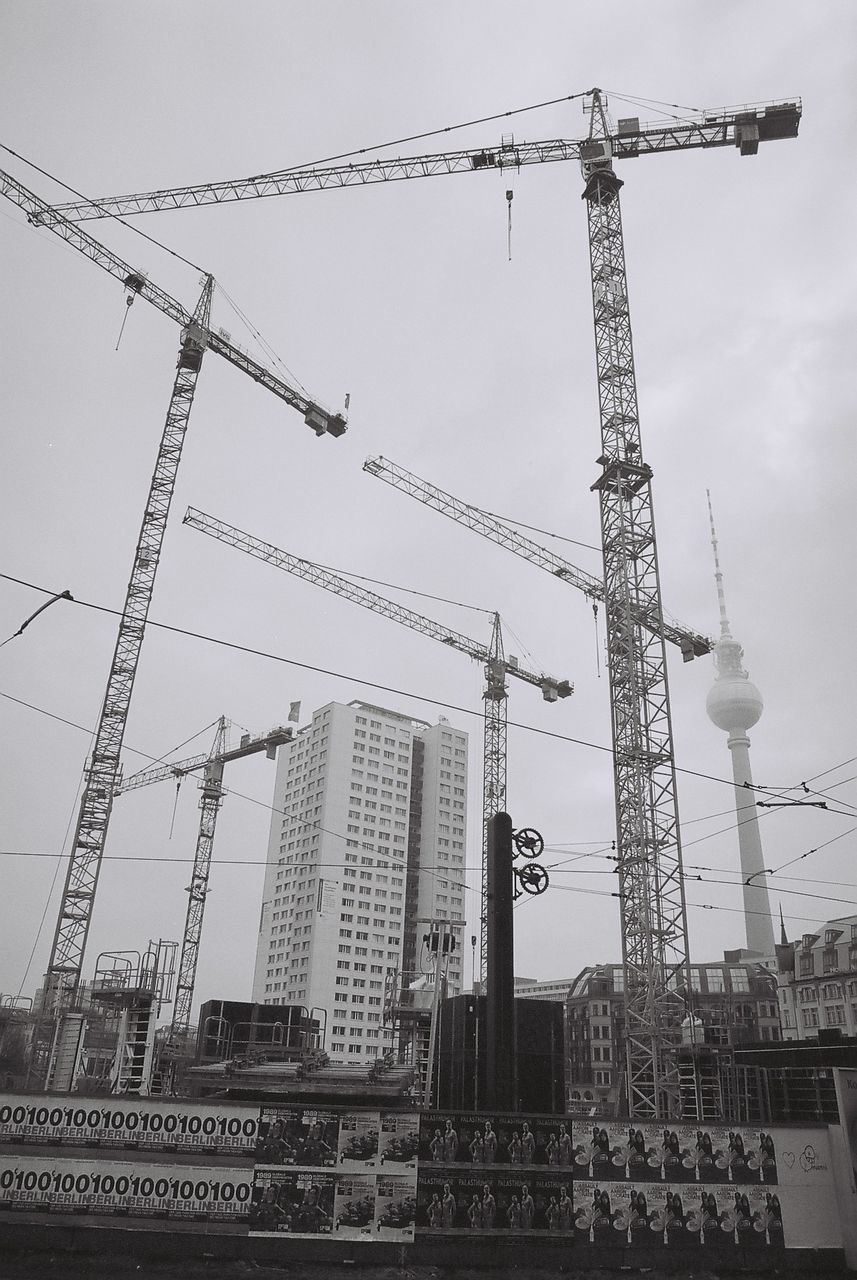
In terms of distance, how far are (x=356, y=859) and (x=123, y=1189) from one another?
375 ft

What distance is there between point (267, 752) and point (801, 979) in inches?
2027

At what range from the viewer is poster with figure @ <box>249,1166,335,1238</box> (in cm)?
1245

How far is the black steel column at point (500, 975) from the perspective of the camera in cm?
1505

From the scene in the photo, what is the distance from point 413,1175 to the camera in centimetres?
1288

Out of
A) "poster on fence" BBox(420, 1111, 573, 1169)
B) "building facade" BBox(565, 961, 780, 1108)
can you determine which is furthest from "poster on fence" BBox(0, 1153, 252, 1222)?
"building facade" BBox(565, 961, 780, 1108)

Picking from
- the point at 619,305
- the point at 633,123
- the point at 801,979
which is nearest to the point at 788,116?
the point at 633,123

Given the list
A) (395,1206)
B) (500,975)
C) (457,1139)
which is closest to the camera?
(395,1206)

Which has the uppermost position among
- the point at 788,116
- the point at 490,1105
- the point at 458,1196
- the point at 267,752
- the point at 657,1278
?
the point at 788,116

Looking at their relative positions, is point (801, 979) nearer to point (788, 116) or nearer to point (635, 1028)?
point (635, 1028)

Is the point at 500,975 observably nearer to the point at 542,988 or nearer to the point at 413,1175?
the point at 413,1175

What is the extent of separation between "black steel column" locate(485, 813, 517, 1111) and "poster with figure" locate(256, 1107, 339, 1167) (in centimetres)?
322

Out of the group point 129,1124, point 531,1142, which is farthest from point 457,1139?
point 129,1124

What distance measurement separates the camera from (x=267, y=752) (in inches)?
3487

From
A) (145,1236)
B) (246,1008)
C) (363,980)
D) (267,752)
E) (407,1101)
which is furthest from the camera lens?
(363,980)
